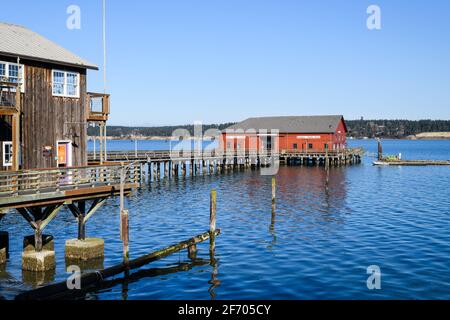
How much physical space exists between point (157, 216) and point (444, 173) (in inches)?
2057

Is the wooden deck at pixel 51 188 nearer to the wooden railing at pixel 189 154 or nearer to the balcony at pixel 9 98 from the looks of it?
the balcony at pixel 9 98

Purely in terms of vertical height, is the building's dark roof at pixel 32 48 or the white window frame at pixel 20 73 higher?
the building's dark roof at pixel 32 48

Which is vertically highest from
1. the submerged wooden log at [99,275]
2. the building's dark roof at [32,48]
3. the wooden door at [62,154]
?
the building's dark roof at [32,48]

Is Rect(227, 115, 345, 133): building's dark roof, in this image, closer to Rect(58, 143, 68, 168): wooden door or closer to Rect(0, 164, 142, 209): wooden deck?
Rect(58, 143, 68, 168): wooden door

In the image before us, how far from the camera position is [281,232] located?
30.4m

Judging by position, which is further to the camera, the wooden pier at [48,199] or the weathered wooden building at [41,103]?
the weathered wooden building at [41,103]

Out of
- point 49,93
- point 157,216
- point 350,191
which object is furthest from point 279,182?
point 49,93

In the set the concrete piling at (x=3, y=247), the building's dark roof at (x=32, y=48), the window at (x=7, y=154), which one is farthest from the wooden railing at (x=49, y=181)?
the building's dark roof at (x=32, y=48)

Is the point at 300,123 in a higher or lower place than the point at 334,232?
higher

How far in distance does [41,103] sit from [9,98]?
5.39 feet

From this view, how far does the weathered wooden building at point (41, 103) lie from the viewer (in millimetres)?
23016

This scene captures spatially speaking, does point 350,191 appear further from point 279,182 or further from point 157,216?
point 157,216

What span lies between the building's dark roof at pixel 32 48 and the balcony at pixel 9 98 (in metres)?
1.47
